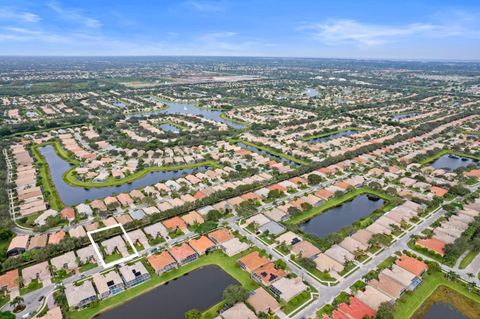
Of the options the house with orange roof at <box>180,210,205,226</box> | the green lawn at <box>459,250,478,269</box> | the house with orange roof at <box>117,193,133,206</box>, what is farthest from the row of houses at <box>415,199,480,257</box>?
the house with orange roof at <box>117,193,133,206</box>

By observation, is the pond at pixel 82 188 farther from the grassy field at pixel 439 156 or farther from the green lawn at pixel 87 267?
the grassy field at pixel 439 156

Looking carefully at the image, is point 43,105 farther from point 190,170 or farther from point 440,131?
point 440,131

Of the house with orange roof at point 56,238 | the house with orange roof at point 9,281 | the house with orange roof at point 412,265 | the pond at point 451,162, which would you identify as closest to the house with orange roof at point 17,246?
the house with orange roof at point 56,238

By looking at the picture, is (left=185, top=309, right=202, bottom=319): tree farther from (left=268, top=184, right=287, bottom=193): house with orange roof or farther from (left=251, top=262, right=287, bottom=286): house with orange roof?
(left=268, top=184, right=287, bottom=193): house with orange roof

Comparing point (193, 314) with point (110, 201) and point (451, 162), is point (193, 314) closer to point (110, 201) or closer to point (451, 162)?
point (110, 201)

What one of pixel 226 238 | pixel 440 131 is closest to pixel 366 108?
pixel 440 131

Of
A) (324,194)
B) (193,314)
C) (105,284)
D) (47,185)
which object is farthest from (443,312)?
(47,185)
